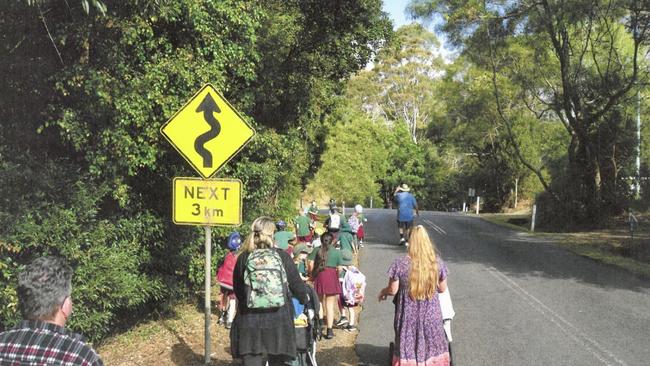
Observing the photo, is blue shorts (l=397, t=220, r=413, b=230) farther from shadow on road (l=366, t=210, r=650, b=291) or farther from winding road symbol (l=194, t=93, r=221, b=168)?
winding road symbol (l=194, t=93, r=221, b=168)

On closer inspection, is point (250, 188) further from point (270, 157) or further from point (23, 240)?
point (23, 240)

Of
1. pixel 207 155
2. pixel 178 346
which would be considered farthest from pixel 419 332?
pixel 178 346

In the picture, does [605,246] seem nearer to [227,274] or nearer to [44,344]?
[227,274]

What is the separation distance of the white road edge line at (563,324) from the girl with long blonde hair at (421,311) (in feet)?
10.4

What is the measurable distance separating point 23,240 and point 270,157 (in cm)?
619

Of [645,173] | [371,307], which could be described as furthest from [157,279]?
[645,173]

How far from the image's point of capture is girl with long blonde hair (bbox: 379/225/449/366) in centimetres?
558

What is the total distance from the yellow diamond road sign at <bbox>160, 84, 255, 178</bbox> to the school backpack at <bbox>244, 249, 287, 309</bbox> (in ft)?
6.86

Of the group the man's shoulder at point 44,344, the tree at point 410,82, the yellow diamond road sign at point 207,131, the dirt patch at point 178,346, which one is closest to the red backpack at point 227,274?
the dirt patch at point 178,346

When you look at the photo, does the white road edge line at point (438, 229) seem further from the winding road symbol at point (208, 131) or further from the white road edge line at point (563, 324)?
the winding road symbol at point (208, 131)

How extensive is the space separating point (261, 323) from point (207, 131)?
2703mm

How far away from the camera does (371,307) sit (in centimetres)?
1103

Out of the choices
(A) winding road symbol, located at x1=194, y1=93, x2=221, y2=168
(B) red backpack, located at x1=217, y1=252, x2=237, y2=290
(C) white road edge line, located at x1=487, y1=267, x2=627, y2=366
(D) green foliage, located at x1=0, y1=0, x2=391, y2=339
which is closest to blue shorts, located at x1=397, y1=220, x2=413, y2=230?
(C) white road edge line, located at x1=487, y1=267, x2=627, y2=366

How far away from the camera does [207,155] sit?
7.13m
